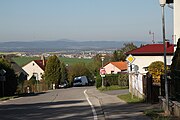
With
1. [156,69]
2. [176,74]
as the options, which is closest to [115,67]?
[156,69]

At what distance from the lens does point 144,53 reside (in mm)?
34438

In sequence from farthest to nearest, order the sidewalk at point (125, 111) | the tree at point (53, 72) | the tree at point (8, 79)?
1. the tree at point (53, 72)
2. the tree at point (8, 79)
3. the sidewalk at point (125, 111)

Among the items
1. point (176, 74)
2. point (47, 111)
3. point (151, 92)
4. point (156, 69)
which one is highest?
point (176, 74)

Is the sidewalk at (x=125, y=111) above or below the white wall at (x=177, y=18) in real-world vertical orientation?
below

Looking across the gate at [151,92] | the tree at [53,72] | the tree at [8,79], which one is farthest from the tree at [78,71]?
the gate at [151,92]

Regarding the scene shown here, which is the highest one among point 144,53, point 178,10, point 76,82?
point 178,10

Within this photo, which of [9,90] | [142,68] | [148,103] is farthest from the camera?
[9,90]

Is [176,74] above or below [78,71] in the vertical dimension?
above

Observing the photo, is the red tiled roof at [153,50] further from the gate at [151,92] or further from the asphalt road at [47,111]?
the gate at [151,92]

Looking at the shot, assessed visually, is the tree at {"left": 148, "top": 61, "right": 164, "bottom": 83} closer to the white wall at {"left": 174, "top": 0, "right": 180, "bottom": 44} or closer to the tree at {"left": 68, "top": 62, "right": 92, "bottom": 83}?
the white wall at {"left": 174, "top": 0, "right": 180, "bottom": 44}

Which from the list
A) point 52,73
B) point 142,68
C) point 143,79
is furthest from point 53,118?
point 52,73

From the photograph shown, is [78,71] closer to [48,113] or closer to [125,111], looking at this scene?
[48,113]

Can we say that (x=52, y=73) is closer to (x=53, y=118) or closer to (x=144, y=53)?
(x=144, y=53)

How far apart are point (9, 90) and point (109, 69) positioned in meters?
44.2
